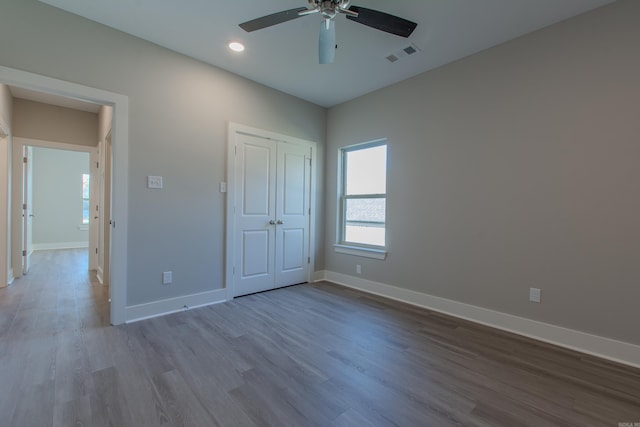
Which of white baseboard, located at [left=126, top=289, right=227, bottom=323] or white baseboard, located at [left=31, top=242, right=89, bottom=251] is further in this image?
white baseboard, located at [left=31, top=242, right=89, bottom=251]

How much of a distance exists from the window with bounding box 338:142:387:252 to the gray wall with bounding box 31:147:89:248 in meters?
7.28

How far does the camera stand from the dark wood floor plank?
4.89 feet

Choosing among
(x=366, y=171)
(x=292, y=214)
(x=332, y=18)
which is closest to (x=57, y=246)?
(x=292, y=214)

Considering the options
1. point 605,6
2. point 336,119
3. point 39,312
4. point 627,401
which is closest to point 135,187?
point 39,312

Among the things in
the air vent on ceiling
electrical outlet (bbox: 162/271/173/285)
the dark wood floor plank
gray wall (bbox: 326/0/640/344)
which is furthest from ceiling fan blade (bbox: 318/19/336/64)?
electrical outlet (bbox: 162/271/173/285)

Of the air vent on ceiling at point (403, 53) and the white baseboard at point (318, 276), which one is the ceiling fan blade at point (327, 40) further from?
the white baseboard at point (318, 276)

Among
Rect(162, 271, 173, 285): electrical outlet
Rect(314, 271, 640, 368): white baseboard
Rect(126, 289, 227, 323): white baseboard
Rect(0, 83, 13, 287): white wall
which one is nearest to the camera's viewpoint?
Rect(314, 271, 640, 368): white baseboard

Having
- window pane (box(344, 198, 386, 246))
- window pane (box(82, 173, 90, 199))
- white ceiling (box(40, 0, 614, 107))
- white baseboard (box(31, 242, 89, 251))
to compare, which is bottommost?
white baseboard (box(31, 242, 89, 251))

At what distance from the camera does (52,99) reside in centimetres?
417

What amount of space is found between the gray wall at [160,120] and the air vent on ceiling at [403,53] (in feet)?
5.58

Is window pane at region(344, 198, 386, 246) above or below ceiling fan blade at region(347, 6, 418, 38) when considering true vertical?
below

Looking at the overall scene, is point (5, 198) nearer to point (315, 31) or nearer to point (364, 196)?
point (315, 31)

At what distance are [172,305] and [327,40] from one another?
115 inches

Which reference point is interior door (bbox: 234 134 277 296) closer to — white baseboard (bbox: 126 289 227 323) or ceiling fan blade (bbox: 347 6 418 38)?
white baseboard (bbox: 126 289 227 323)
